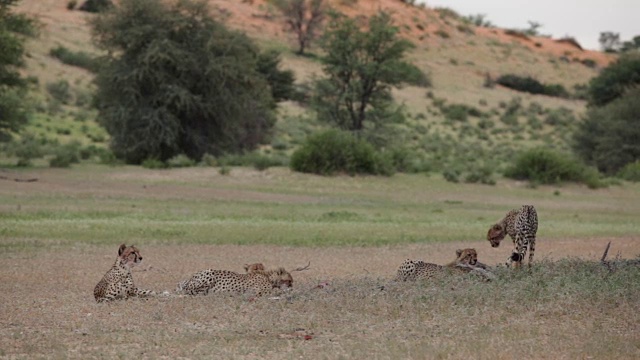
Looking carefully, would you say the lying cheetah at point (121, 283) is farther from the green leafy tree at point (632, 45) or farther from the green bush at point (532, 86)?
the green leafy tree at point (632, 45)

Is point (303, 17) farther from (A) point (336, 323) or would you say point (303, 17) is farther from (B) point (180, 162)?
(A) point (336, 323)

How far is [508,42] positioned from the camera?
10875 centimetres

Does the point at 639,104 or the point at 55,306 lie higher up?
the point at 639,104

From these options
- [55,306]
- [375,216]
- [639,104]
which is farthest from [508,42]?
[55,306]

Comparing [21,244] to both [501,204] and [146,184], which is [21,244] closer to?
[146,184]

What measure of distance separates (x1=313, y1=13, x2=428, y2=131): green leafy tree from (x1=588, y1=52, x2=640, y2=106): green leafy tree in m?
20.0

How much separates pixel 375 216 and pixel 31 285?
14.3 m

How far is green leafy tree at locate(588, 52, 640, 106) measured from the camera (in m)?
66.5

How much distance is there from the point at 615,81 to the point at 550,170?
28.1 m

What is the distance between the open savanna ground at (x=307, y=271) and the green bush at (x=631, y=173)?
22.9ft

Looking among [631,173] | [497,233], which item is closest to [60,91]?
[631,173]

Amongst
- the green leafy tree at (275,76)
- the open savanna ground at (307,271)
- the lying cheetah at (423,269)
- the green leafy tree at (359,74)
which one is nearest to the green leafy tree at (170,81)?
the green leafy tree at (359,74)

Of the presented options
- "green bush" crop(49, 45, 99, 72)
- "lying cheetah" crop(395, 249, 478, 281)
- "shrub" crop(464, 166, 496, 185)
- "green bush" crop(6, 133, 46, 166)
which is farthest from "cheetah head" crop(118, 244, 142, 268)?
"green bush" crop(49, 45, 99, 72)

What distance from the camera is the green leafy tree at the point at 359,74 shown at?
50438 mm
